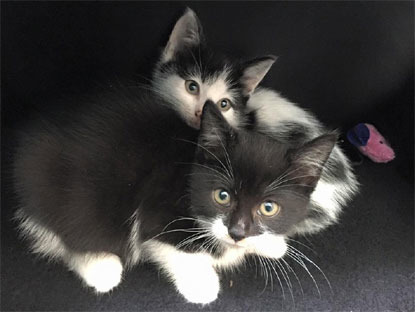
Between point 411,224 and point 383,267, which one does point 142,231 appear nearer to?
point 383,267

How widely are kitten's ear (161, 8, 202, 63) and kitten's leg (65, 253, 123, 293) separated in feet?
2.25

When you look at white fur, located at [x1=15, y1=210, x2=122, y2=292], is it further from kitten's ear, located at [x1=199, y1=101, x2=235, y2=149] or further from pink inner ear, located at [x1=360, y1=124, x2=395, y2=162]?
pink inner ear, located at [x1=360, y1=124, x2=395, y2=162]

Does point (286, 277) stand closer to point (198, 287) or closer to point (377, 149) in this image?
point (198, 287)

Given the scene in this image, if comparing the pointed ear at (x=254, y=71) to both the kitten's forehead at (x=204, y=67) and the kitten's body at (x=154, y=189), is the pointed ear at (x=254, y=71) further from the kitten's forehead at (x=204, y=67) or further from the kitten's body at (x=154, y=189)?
the kitten's body at (x=154, y=189)

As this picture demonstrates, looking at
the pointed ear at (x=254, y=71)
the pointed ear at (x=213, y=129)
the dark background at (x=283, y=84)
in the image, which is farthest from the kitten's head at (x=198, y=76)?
the pointed ear at (x=213, y=129)

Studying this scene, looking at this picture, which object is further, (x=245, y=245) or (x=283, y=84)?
(x=283, y=84)

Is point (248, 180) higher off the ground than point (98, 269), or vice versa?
point (248, 180)

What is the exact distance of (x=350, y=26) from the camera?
64.4 inches

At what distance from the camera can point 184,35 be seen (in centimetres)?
153

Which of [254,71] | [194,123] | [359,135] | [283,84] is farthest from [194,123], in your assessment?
[359,135]

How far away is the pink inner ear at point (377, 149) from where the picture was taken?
5.65 feet

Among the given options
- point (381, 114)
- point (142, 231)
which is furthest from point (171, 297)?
point (381, 114)

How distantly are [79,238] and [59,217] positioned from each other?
0.08m

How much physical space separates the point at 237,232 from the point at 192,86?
624mm
